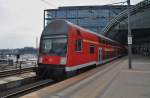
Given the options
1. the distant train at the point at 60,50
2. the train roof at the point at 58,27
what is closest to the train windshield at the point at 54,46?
the distant train at the point at 60,50

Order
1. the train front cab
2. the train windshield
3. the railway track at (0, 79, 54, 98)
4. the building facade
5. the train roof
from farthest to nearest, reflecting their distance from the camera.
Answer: the building facade → the train roof → the train windshield → the train front cab → the railway track at (0, 79, 54, 98)

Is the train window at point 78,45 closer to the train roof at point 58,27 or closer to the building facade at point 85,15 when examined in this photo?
the train roof at point 58,27

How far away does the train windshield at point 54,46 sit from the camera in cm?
1422

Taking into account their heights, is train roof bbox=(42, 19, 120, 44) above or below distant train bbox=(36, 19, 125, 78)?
above

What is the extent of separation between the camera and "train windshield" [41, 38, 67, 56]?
560 inches

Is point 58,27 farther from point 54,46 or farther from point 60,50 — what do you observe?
point 60,50

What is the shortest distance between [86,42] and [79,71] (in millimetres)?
2217

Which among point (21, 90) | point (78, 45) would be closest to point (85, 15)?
point (78, 45)

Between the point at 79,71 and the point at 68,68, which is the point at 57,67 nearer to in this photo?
the point at 68,68

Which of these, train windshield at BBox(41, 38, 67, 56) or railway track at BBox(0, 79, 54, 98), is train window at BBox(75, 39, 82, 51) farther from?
railway track at BBox(0, 79, 54, 98)

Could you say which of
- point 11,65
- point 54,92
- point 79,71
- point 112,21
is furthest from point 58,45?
point 112,21

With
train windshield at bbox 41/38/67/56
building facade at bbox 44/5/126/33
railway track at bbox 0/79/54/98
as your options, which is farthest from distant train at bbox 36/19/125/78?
building facade at bbox 44/5/126/33

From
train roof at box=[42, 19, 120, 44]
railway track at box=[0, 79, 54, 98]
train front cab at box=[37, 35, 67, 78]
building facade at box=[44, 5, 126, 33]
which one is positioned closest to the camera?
railway track at box=[0, 79, 54, 98]

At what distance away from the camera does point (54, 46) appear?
14625 mm
